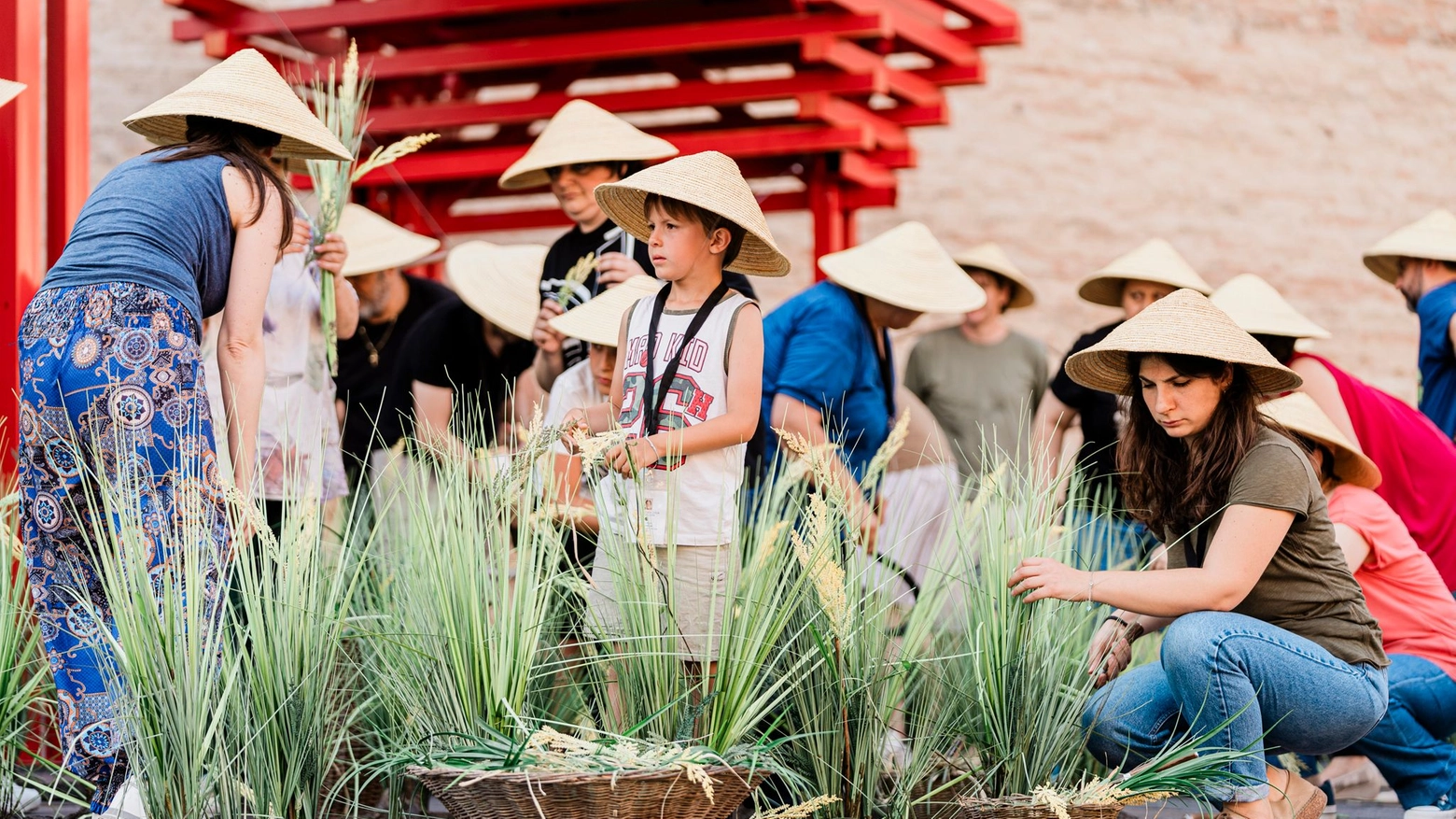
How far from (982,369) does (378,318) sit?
7.99 feet

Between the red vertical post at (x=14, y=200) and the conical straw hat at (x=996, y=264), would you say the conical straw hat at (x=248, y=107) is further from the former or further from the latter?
the conical straw hat at (x=996, y=264)

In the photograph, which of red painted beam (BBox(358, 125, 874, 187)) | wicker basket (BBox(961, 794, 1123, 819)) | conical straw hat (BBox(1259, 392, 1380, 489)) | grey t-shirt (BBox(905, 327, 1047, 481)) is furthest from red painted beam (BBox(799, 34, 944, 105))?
wicker basket (BBox(961, 794, 1123, 819))

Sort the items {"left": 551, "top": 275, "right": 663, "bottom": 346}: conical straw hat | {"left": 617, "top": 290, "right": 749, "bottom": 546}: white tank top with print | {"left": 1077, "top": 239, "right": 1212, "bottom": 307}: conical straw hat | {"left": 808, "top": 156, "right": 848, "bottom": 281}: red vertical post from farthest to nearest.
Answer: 1. {"left": 808, "top": 156, "right": 848, "bottom": 281}: red vertical post
2. {"left": 1077, "top": 239, "right": 1212, "bottom": 307}: conical straw hat
3. {"left": 551, "top": 275, "right": 663, "bottom": 346}: conical straw hat
4. {"left": 617, "top": 290, "right": 749, "bottom": 546}: white tank top with print

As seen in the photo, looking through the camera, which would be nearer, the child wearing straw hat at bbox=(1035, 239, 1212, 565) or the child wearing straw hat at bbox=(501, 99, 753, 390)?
the child wearing straw hat at bbox=(501, 99, 753, 390)

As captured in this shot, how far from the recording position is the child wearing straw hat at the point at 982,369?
626 cm

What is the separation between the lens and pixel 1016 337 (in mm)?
6430

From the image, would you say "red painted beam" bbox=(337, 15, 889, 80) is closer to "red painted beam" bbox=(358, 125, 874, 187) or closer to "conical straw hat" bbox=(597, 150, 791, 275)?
"red painted beam" bbox=(358, 125, 874, 187)

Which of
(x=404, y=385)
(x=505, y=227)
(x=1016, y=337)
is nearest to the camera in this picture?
(x=404, y=385)

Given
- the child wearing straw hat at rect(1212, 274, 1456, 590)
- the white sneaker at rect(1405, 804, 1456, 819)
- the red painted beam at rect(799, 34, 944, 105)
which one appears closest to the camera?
the white sneaker at rect(1405, 804, 1456, 819)

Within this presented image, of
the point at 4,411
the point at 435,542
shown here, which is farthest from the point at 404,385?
the point at 435,542

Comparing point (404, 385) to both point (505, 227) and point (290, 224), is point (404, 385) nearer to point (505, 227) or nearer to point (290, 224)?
point (290, 224)

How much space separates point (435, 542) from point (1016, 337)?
399 centimetres

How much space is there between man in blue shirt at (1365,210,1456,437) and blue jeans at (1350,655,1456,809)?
5.02 feet

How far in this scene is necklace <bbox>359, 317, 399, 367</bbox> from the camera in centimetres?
457
